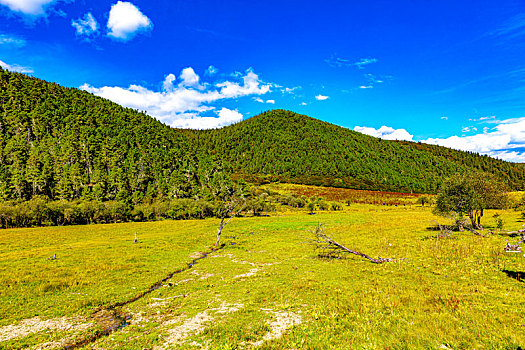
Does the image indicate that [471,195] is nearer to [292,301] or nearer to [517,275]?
[517,275]

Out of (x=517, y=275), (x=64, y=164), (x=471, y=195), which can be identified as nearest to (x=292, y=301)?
(x=517, y=275)

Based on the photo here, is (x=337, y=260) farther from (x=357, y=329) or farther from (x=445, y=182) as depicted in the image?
(x=445, y=182)

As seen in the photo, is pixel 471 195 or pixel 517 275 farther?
pixel 471 195

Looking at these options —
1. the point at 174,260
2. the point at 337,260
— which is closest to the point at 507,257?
the point at 337,260

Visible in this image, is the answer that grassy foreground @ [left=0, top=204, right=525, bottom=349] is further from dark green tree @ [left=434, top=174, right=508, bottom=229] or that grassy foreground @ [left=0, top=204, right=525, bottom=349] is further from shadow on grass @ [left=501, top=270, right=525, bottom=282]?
dark green tree @ [left=434, top=174, right=508, bottom=229]

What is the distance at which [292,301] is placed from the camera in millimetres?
16844

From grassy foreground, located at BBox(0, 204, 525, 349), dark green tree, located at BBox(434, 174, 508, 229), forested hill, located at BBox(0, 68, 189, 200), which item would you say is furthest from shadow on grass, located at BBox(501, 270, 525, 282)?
forested hill, located at BBox(0, 68, 189, 200)

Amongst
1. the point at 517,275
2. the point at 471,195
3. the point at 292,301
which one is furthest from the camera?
the point at 471,195

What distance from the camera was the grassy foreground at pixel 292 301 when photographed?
1172 centimetres

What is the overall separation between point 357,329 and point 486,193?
134 ft

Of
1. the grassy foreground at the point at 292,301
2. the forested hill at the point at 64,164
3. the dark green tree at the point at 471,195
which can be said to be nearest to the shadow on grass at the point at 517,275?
the grassy foreground at the point at 292,301

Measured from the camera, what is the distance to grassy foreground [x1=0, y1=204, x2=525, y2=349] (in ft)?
38.4

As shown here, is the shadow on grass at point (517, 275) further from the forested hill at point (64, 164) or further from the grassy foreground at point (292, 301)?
the forested hill at point (64, 164)

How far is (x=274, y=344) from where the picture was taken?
11.4 metres
